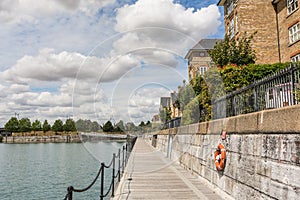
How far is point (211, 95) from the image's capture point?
1259cm

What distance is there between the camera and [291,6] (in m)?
23.3

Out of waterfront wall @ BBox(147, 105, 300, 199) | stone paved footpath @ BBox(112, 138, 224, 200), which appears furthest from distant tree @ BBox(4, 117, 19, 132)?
waterfront wall @ BBox(147, 105, 300, 199)

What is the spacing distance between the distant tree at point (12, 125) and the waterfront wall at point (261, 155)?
409 ft

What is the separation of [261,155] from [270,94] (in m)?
1.59

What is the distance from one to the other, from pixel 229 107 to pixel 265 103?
2115 mm

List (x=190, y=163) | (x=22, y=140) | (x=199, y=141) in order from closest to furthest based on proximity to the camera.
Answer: (x=199, y=141)
(x=190, y=163)
(x=22, y=140)

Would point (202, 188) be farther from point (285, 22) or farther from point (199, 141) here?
point (285, 22)

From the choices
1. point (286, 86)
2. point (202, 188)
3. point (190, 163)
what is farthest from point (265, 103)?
point (190, 163)

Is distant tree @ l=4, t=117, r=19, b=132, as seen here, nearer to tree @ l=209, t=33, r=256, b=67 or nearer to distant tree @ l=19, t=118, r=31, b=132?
distant tree @ l=19, t=118, r=31, b=132

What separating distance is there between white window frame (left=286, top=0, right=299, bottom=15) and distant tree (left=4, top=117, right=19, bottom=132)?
11753 centimetres

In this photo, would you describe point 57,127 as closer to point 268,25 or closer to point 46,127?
point 46,127

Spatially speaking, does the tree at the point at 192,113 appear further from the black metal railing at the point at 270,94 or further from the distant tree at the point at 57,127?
the distant tree at the point at 57,127

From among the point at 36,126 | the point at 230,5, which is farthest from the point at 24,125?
the point at 230,5

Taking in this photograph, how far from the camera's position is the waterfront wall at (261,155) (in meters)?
3.90
